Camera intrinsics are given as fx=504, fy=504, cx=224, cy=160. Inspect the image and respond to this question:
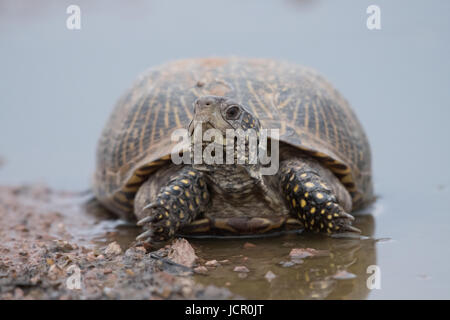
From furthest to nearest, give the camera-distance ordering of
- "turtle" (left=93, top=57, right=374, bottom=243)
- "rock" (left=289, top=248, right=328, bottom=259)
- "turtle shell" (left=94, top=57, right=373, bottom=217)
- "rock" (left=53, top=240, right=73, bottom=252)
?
"turtle shell" (left=94, top=57, right=373, bottom=217) → "turtle" (left=93, top=57, right=374, bottom=243) → "rock" (left=53, top=240, right=73, bottom=252) → "rock" (left=289, top=248, right=328, bottom=259)

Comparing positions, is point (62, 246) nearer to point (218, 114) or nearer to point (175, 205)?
point (175, 205)

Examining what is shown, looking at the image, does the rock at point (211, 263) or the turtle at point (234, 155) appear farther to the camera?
the turtle at point (234, 155)

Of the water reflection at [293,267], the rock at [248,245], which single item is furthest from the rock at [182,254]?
the rock at [248,245]

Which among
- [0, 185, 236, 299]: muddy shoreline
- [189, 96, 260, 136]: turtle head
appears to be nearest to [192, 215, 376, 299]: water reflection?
[0, 185, 236, 299]: muddy shoreline

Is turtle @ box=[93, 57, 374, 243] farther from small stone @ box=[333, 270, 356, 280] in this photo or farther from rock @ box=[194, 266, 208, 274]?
small stone @ box=[333, 270, 356, 280]

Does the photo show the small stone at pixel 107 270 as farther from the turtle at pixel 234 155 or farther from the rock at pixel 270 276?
the rock at pixel 270 276

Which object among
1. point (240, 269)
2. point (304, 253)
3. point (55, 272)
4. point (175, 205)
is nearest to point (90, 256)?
point (55, 272)

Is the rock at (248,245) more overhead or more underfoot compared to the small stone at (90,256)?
more underfoot

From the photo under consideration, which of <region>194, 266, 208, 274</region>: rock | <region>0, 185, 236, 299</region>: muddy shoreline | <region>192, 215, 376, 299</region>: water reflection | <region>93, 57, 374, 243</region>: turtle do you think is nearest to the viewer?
Result: <region>0, 185, 236, 299</region>: muddy shoreline
